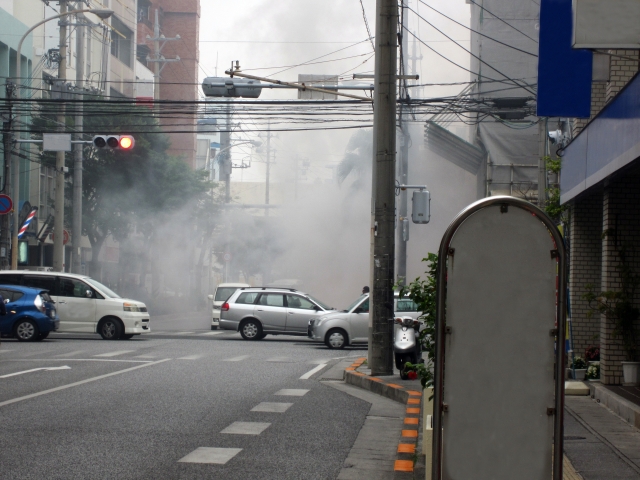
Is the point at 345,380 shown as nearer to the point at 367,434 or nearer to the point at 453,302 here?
the point at 367,434

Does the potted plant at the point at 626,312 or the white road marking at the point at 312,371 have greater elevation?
the potted plant at the point at 626,312

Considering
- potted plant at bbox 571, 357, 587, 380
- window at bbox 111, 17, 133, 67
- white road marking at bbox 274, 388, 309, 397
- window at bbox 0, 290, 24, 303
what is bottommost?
white road marking at bbox 274, 388, 309, 397

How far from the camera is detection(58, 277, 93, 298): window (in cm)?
2317

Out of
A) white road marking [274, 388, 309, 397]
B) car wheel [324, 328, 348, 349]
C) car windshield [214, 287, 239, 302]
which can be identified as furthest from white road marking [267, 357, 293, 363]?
car windshield [214, 287, 239, 302]

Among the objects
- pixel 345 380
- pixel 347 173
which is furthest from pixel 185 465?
pixel 347 173

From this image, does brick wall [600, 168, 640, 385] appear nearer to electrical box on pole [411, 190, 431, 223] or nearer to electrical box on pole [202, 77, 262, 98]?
electrical box on pole [202, 77, 262, 98]

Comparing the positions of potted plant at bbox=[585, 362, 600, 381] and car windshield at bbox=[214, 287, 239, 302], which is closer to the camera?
potted plant at bbox=[585, 362, 600, 381]

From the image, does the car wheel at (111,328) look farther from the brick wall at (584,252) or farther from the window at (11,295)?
the brick wall at (584,252)

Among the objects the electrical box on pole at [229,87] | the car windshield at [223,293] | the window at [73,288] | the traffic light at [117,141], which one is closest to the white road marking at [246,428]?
the electrical box on pole at [229,87]

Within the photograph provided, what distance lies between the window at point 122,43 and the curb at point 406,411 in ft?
145

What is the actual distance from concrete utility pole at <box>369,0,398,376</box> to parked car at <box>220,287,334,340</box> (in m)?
10.9

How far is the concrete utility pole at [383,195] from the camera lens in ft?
44.4

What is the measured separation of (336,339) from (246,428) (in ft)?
43.7

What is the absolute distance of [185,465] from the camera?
6.98 m
